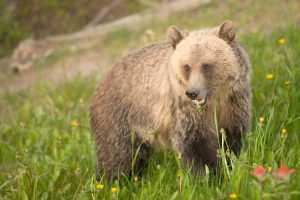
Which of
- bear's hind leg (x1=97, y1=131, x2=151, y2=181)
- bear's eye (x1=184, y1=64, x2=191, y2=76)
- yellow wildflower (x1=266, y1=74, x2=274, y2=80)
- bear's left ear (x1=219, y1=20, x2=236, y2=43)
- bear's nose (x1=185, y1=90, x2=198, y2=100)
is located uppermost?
bear's left ear (x1=219, y1=20, x2=236, y2=43)

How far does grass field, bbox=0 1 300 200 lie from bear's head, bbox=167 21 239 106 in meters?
0.42

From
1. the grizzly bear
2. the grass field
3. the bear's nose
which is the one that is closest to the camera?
the grass field

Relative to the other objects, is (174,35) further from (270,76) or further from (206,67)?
(270,76)

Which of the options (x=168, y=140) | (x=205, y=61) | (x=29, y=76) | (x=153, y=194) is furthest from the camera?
(x=29, y=76)

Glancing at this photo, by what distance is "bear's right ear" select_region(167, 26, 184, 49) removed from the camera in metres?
4.21

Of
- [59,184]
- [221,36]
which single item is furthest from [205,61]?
[59,184]

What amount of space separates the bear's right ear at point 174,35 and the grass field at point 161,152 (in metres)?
0.90

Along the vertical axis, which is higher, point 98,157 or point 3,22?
point 3,22

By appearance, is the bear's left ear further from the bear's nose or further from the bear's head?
the bear's nose

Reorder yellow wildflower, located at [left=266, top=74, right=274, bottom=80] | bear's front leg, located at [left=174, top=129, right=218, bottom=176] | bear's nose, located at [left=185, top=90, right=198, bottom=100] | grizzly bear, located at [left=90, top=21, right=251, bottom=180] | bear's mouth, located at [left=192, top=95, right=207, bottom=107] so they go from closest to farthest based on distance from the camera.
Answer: bear's nose, located at [left=185, top=90, right=198, bottom=100]
bear's mouth, located at [left=192, top=95, right=207, bottom=107]
grizzly bear, located at [left=90, top=21, right=251, bottom=180]
bear's front leg, located at [left=174, top=129, right=218, bottom=176]
yellow wildflower, located at [left=266, top=74, right=274, bottom=80]

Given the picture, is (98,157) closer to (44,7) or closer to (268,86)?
(268,86)

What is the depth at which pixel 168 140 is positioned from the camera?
4555 millimetres

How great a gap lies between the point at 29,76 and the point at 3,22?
402 cm

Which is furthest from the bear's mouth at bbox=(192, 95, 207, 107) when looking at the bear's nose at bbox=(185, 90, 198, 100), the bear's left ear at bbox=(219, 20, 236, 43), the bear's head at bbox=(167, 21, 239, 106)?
the bear's left ear at bbox=(219, 20, 236, 43)
